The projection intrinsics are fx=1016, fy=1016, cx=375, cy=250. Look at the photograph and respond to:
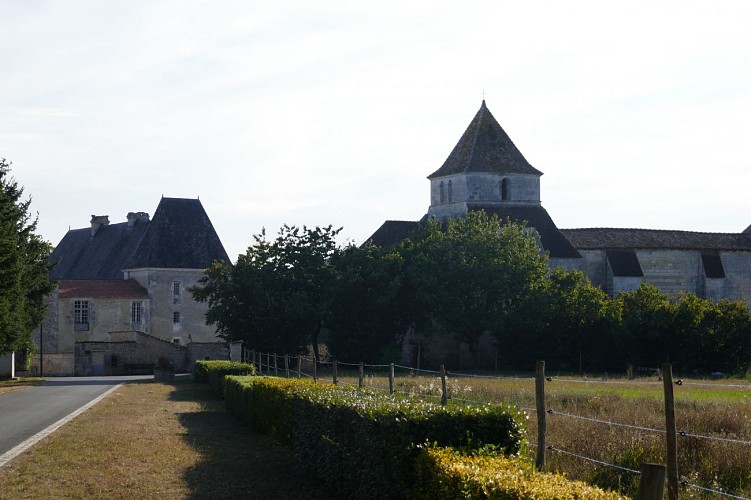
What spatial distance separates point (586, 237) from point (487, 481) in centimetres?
6702

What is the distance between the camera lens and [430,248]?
56.5m

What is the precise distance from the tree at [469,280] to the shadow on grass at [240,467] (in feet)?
113

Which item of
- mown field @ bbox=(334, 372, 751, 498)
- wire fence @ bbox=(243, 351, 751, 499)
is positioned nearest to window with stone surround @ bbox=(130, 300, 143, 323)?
wire fence @ bbox=(243, 351, 751, 499)

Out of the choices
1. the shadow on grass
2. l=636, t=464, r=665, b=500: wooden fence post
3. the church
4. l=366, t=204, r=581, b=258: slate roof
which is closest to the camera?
l=636, t=464, r=665, b=500: wooden fence post

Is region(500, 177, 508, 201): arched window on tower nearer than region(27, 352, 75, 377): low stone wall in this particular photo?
No

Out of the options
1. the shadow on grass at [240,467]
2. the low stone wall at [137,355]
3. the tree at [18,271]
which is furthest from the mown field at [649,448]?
the low stone wall at [137,355]

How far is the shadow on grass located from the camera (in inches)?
475

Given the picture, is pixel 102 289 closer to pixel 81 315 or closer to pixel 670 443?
pixel 81 315

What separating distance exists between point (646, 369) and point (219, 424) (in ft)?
116

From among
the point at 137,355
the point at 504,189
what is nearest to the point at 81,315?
the point at 137,355

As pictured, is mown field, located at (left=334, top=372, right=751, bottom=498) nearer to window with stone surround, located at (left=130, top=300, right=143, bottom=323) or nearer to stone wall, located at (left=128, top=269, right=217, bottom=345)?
window with stone surround, located at (left=130, top=300, right=143, bottom=323)

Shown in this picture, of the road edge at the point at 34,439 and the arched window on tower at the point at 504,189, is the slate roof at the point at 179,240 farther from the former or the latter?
the road edge at the point at 34,439

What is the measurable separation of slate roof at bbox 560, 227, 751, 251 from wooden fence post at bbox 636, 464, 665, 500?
218 feet

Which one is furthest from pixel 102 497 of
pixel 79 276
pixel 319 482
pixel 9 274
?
pixel 79 276
